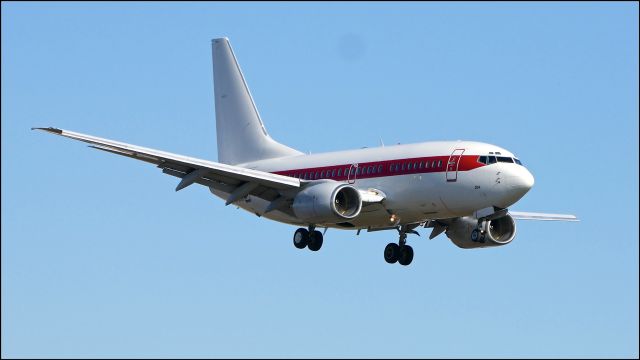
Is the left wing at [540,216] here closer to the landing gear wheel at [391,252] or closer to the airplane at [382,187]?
the airplane at [382,187]

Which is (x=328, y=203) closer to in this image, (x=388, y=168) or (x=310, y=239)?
(x=388, y=168)

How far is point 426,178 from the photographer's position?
213ft

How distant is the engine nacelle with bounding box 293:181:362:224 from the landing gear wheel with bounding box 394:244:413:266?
598 cm

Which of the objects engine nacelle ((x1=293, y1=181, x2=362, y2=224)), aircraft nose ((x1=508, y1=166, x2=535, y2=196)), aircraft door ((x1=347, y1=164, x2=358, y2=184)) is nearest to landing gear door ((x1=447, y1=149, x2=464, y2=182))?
aircraft nose ((x1=508, y1=166, x2=535, y2=196))

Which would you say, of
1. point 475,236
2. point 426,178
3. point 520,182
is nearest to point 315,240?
point 426,178

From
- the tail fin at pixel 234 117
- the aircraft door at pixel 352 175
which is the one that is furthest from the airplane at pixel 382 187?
the tail fin at pixel 234 117

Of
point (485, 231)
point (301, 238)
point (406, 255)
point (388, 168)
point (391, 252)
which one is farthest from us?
point (391, 252)

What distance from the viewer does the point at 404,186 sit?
6575 cm

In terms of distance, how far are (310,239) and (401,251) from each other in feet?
16.7

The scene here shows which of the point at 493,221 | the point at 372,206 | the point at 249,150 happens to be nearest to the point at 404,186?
the point at 372,206

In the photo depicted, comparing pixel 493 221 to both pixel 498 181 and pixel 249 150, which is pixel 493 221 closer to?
pixel 498 181

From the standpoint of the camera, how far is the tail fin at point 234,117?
3054 inches

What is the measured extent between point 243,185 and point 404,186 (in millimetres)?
7874

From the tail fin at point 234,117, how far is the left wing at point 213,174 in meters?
7.56
